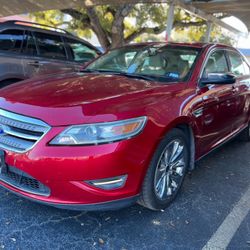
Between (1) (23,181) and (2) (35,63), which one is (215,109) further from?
(2) (35,63)

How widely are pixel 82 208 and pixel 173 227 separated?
3.00ft

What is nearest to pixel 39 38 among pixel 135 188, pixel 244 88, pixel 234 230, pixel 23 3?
pixel 244 88

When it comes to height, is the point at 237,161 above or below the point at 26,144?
below

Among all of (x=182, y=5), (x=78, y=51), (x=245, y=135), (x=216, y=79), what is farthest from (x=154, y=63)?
(x=182, y=5)

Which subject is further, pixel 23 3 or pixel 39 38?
pixel 23 3

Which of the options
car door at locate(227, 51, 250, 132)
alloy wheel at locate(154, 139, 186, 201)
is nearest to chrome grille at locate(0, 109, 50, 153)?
alloy wheel at locate(154, 139, 186, 201)

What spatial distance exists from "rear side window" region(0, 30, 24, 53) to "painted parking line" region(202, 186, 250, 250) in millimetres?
4292

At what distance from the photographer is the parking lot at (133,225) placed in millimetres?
2695

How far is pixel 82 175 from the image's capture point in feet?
8.14

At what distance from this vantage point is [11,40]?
5629mm

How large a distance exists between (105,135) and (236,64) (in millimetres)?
3200

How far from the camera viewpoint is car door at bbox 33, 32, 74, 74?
608 cm

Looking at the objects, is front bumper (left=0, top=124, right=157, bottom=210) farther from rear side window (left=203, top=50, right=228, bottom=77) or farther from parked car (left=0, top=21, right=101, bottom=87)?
parked car (left=0, top=21, right=101, bottom=87)

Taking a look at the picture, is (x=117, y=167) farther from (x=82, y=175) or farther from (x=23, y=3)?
(x=23, y=3)
